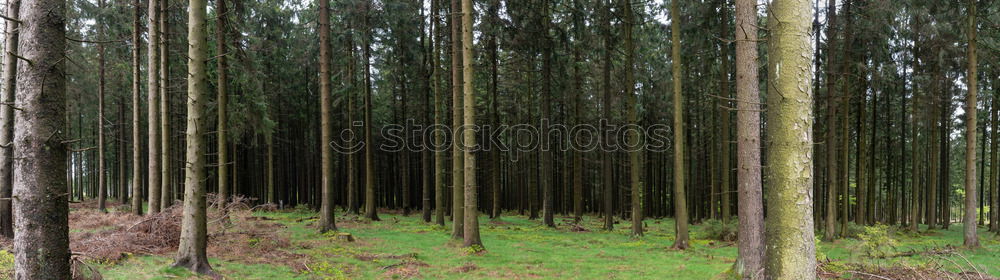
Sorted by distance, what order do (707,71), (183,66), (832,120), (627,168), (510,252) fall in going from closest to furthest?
(510,252) < (832,120) < (183,66) < (707,71) < (627,168)

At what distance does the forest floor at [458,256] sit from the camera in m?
8.20

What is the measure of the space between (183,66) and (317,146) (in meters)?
13.0

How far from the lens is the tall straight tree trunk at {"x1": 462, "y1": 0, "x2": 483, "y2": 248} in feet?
42.3

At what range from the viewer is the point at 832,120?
54.2ft

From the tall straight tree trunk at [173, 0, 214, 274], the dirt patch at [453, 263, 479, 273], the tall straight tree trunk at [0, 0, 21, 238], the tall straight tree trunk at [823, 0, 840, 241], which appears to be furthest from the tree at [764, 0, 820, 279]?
the tall straight tree trunk at [823, 0, 840, 241]

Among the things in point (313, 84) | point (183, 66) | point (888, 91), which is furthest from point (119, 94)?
point (888, 91)

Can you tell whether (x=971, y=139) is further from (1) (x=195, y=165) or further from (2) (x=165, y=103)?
(2) (x=165, y=103)

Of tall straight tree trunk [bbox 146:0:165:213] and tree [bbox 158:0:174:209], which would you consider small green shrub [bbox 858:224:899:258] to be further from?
tall straight tree trunk [bbox 146:0:165:213]

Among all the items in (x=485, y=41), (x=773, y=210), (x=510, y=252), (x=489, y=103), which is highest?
(x=485, y=41)

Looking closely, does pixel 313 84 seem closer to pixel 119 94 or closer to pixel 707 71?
pixel 119 94

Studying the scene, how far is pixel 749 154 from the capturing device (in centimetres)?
852

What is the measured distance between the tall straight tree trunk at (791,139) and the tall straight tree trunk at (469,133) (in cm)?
906

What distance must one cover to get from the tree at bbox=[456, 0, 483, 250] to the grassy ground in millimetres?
533

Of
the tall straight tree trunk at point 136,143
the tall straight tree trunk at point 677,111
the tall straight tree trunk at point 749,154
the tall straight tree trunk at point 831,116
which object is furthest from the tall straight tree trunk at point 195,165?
the tall straight tree trunk at point 831,116
